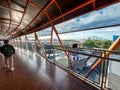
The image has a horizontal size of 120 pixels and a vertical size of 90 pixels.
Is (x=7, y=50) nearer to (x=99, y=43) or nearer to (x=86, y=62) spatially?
(x=86, y=62)

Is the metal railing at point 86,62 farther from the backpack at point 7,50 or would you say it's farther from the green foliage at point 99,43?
the backpack at point 7,50

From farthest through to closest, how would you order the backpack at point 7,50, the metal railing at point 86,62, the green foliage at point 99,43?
the green foliage at point 99,43
the backpack at point 7,50
the metal railing at point 86,62

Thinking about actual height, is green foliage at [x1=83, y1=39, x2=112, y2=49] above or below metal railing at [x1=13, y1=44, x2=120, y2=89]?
above

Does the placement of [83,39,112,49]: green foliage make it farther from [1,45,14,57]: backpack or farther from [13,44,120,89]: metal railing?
[1,45,14,57]: backpack

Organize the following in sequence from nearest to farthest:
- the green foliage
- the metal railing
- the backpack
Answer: the metal railing → the backpack → the green foliage

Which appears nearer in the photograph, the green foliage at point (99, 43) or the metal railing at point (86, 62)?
the metal railing at point (86, 62)

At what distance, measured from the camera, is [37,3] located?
4.02 meters

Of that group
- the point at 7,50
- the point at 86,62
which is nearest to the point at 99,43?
the point at 86,62

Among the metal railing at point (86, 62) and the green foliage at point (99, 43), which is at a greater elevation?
the green foliage at point (99, 43)

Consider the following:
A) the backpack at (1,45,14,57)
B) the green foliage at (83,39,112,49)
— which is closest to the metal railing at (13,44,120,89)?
the green foliage at (83,39,112,49)

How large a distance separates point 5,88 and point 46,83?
44.2 inches

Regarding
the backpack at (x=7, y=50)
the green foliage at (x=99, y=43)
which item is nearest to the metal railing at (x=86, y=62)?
the green foliage at (x=99, y=43)

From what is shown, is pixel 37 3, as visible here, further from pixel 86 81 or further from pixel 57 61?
pixel 86 81

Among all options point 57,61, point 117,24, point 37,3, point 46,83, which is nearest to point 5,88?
point 46,83
